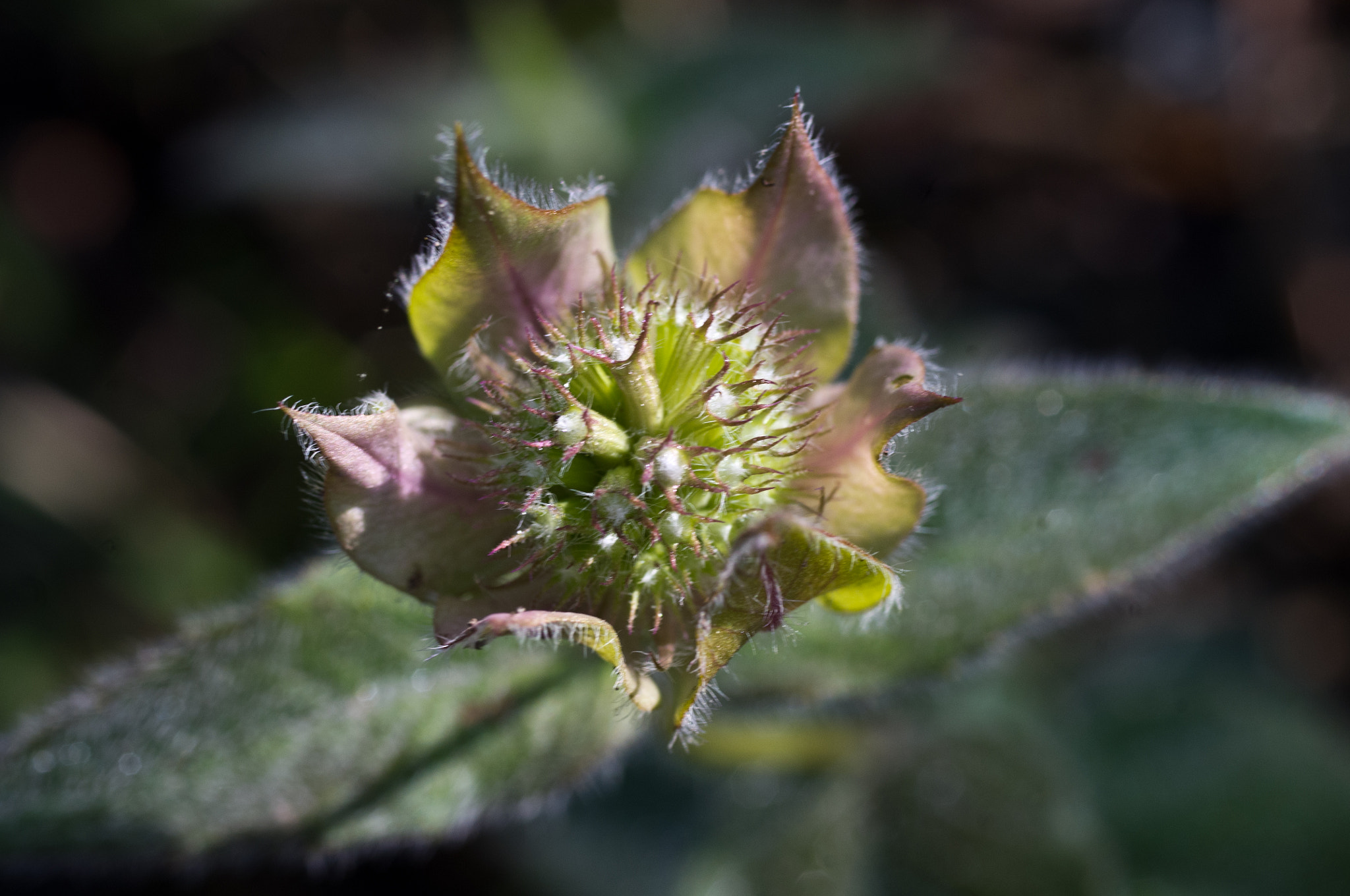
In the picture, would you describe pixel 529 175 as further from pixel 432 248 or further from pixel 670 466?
pixel 670 466

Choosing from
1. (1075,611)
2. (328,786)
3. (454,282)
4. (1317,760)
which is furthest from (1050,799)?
(454,282)

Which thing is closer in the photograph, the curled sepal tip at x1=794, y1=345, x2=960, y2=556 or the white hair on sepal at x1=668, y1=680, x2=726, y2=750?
the white hair on sepal at x1=668, y1=680, x2=726, y2=750

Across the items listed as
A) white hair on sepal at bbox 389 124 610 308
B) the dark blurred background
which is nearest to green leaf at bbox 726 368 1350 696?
white hair on sepal at bbox 389 124 610 308

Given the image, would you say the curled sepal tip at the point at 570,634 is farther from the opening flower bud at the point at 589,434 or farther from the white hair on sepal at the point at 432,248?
the white hair on sepal at the point at 432,248

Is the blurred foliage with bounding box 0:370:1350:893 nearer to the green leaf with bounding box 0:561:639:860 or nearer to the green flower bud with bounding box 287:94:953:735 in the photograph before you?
the green leaf with bounding box 0:561:639:860

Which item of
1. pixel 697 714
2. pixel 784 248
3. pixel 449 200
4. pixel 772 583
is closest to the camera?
pixel 772 583

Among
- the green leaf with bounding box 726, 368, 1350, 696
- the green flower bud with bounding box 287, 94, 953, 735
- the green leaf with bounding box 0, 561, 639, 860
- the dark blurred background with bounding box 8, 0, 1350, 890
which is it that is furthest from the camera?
the dark blurred background with bounding box 8, 0, 1350, 890

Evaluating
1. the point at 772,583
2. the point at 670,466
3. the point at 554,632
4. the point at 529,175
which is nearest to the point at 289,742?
the point at 554,632

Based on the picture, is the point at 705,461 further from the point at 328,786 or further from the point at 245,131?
the point at 245,131
